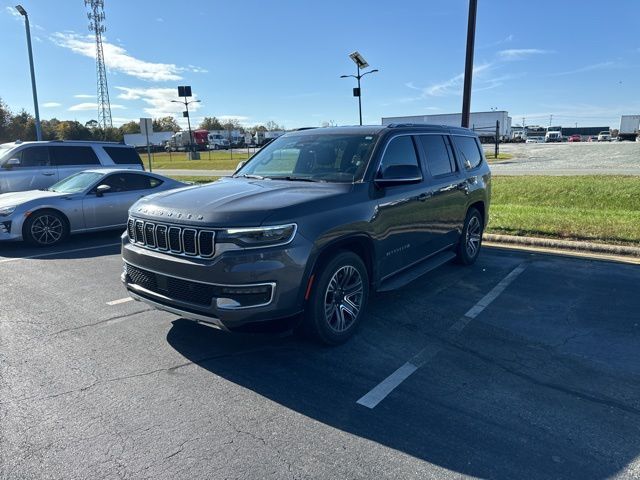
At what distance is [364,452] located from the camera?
2.89 m

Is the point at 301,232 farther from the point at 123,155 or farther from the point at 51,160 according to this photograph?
the point at 51,160

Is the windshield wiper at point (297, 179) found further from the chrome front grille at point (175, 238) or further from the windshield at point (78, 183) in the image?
the windshield at point (78, 183)

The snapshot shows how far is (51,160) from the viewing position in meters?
11.8

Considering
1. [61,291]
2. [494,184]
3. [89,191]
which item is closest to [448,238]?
[61,291]

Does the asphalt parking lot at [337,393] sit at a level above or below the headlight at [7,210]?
below

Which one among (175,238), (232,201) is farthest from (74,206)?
(232,201)

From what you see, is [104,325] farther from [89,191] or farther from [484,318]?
[89,191]

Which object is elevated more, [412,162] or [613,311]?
[412,162]

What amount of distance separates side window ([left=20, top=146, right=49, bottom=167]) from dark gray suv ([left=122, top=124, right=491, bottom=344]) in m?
8.36

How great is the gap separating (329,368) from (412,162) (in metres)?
2.61

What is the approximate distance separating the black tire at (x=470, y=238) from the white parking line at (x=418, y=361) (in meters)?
0.98

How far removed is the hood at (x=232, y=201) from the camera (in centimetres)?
372

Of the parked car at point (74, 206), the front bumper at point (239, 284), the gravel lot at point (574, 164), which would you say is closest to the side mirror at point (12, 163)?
the parked car at point (74, 206)

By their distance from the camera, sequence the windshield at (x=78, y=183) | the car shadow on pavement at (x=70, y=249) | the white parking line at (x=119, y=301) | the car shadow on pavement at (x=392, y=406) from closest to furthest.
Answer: the car shadow on pavement at (x=392, y=406) < the white parking line at (x=119, y=301) < the car shadow on pavement at (x=70, y=249) < the windshield at (x=78, y=183)
